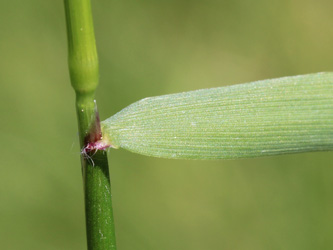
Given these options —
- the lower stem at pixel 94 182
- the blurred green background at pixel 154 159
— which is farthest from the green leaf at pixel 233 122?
the blurred green background at pixel 154 159

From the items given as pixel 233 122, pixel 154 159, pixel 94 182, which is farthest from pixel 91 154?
pixel 154 159

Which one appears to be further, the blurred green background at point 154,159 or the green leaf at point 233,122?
the blurred green background at point 154,159

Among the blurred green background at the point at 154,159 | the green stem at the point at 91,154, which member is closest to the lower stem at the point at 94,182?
the green stem at the point at 91,154

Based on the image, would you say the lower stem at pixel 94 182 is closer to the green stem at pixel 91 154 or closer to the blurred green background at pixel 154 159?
the green stem at pixel 91 154

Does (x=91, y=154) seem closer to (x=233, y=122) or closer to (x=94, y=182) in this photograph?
(x=94, y=182)

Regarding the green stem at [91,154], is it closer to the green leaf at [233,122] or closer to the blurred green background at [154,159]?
the green leaf at [233,122]

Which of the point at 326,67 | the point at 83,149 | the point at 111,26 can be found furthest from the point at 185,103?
the point at 326,67
